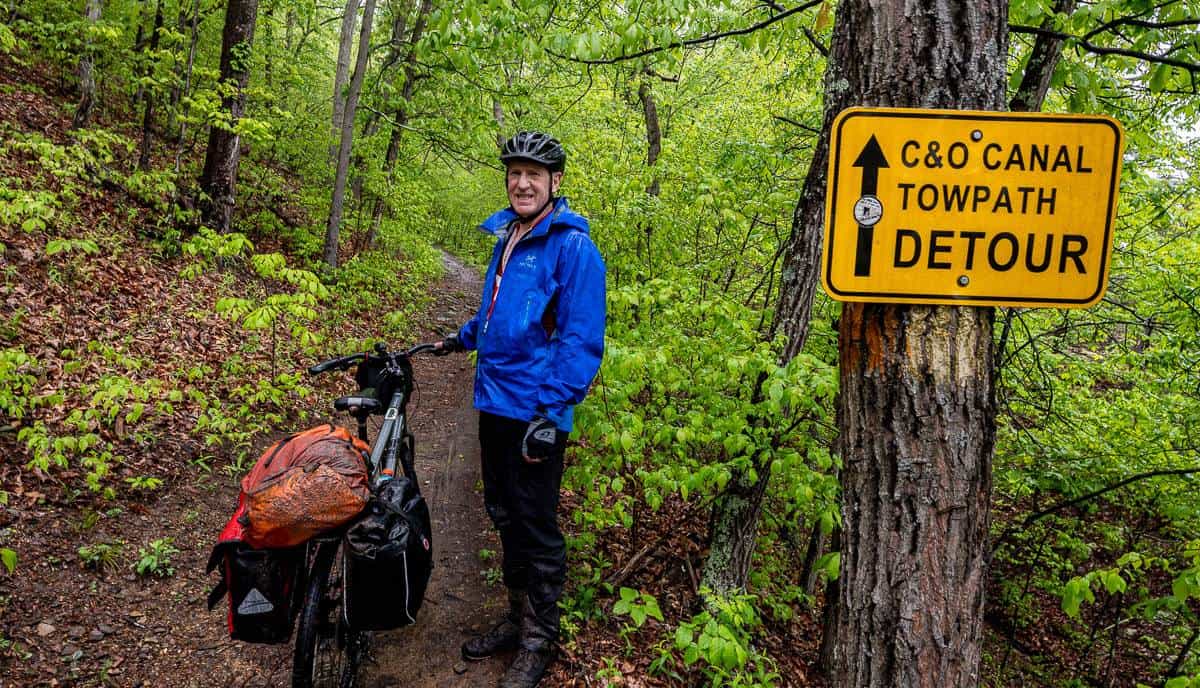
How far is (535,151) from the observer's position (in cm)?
313

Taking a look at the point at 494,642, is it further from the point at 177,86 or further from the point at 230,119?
the point at 177,86

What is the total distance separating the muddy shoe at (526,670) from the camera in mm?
3125

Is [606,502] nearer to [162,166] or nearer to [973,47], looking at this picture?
[973,47]

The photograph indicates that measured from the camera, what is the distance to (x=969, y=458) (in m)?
1.59

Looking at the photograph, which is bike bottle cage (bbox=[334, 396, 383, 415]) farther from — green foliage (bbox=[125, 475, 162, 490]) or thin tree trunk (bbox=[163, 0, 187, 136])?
thin tree trunk (bbox=[163, 0, 187, 136])

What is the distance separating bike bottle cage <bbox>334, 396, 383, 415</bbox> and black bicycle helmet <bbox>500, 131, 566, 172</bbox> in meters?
1.39

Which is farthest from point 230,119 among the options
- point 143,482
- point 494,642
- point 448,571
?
point 494,642

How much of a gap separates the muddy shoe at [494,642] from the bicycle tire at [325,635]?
549 millimetres

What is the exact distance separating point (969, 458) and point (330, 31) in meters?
22.1

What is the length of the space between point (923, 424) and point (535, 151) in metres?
2.24

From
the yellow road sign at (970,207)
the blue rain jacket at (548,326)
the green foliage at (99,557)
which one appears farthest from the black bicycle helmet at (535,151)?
the green foliage at (99,557)

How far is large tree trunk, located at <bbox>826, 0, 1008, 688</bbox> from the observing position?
1.56 meters

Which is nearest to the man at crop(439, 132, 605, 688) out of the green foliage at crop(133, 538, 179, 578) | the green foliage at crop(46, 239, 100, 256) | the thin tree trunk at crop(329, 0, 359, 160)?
the green foliage at crop(133, 538, 179, 578)

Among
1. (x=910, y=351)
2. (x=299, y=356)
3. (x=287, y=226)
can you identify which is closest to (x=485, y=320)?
(x=910, y=351)
